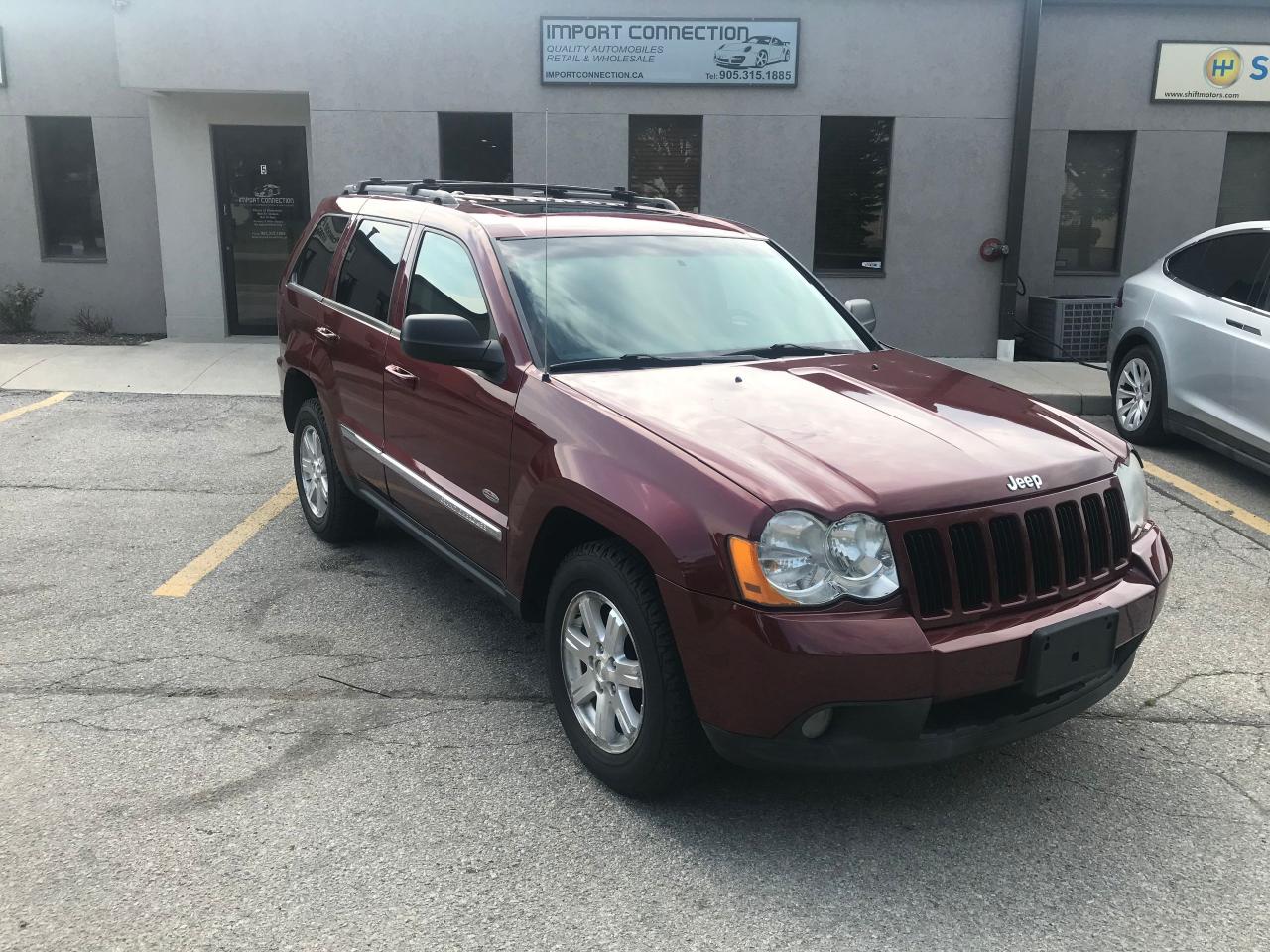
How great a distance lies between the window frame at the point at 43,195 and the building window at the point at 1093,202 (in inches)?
447

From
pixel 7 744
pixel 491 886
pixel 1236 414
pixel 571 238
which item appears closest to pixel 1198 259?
pixel 1236 414

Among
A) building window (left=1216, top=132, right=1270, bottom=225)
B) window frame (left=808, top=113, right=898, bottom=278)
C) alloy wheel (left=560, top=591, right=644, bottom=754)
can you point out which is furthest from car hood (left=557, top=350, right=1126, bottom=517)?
building window (left=1216, top=132, right=1270, bottom=225)

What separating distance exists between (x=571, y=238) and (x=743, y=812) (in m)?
2.30

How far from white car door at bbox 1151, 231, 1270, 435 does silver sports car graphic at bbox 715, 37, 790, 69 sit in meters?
5.19

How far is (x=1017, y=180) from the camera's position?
11695mm

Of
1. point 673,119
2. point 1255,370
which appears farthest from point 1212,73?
point 1255,370

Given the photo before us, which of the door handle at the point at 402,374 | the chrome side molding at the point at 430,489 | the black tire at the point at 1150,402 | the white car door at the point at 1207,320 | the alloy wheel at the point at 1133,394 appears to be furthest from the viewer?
the alloy wheel at the point at 1133,394

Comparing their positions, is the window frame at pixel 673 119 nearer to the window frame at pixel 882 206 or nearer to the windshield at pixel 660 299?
the window frame at pixel 882 206

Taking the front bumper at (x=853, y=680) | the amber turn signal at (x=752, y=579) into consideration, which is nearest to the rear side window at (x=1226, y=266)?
the front bumper at (x=853, y=680)

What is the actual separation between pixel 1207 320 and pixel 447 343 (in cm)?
565

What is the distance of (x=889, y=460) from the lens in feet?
10.2

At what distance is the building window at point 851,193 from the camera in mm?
11914

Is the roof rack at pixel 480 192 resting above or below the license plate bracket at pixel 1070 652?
above

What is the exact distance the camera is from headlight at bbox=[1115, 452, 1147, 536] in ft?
11.5
